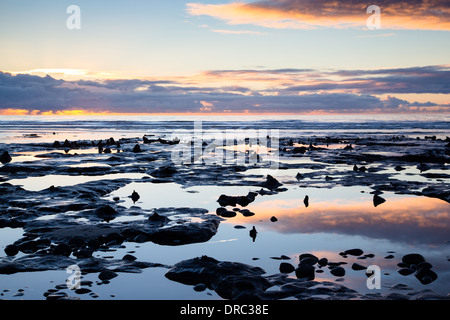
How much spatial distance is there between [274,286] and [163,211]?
17.8 ft

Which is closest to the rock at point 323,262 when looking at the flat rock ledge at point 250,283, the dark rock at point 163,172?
the flat rock ledge at point 250,283

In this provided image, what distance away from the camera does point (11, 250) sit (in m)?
7.18

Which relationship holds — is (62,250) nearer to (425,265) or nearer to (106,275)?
(106,275)

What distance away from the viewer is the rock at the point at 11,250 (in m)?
7.15

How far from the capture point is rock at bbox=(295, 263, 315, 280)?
6141 millimetres

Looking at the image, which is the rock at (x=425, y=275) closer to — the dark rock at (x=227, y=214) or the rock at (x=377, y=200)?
the dark rock at (x=227, y=214)

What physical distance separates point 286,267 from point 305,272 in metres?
0.36

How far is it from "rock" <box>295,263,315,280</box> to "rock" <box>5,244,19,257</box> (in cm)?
516

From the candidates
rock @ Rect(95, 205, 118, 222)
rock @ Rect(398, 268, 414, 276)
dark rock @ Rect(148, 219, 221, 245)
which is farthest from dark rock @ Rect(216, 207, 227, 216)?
rock @ Rect(398, 268, 414, 276)

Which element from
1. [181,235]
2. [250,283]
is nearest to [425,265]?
[250,283]

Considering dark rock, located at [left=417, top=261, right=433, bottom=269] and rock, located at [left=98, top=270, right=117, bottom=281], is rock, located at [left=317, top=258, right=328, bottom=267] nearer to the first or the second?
dark rock, located at [left=417, top=261, right=433, bottom=269]
